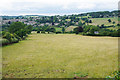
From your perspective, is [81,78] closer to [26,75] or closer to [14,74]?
[26,75]

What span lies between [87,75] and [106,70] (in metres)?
2.39

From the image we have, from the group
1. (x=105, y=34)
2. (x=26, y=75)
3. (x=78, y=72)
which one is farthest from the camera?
(x=105, y=34)

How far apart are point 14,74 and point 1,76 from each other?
101 cm

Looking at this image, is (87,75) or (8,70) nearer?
(87,75)

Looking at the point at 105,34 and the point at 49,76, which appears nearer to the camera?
the point at 49,76

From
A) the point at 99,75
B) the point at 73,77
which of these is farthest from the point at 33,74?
the point at 99,75

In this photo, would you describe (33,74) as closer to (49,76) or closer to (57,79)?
(49,76)

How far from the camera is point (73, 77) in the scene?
9.58 metres

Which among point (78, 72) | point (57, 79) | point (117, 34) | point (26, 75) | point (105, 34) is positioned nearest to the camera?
point (57, 79)

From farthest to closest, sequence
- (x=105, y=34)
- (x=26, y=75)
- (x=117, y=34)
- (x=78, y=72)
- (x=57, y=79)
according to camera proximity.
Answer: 1. (x=105, y=34)
2. (x=117, y=34)
3. (x=78, y=72)
4. (x=26, y=75)
5. (x=57, y=79)

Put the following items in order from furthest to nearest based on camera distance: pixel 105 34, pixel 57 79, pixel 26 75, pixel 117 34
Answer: pixel 105 34 < pixel 117 34 < pixel 26 75 < pixel 57 79

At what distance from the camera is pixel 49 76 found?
31.8 feet

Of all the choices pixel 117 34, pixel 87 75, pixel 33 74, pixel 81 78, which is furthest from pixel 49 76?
pixel 117 34

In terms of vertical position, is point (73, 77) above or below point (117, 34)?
below
